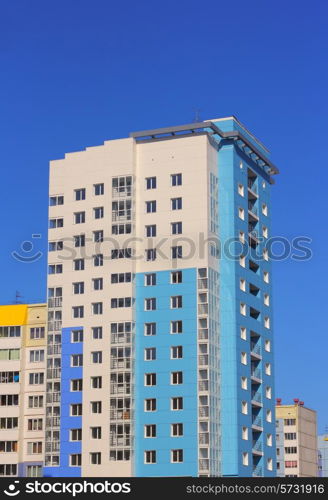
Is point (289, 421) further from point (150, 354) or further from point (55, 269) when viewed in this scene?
point (150, 354)

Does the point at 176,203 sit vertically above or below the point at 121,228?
above

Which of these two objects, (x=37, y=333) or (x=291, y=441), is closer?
(x=37, y=333)

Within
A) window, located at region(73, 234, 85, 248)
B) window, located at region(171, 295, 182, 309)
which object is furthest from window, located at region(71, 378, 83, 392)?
window, located at region(73, 234, 85, 248)

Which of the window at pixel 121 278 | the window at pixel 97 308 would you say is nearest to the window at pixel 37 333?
the window at pixel 97 308

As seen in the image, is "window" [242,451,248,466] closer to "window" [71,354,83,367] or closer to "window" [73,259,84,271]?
"window" [71,354,83,367]

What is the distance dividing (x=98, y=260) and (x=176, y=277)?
967 centimetres

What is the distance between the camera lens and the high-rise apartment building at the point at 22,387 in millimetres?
119438

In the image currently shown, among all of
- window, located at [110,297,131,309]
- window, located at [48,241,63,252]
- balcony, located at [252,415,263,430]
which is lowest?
balcony, located at [252,415,263,430]

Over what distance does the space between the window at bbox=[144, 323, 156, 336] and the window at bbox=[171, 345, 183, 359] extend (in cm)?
290

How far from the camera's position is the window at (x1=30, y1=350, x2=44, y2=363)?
398 ft

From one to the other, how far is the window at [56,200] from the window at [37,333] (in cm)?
1507

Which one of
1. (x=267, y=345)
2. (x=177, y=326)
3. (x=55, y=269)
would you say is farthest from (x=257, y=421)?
(x=55, y=269)

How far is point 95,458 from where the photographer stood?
10819cm

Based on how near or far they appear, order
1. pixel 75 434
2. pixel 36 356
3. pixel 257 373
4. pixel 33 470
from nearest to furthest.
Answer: pixel 75 434 → pixel 33 470 → pixel 257 373 → pixel 36 356
